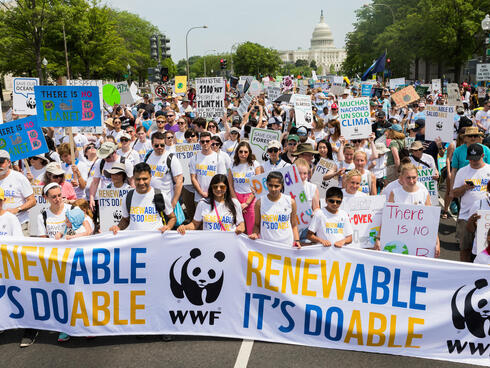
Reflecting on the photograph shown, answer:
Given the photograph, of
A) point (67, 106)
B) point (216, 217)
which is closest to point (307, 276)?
point (216, 217)

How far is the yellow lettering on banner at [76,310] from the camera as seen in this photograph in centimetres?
495

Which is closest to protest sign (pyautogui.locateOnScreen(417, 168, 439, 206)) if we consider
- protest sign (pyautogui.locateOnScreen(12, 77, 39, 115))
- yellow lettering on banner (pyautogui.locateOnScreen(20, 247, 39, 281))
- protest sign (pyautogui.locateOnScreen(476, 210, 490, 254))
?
protest sign (pyautogui.locateOnScreen(476, 210, 490, 254))

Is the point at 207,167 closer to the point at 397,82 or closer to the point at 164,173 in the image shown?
the point at 164,173

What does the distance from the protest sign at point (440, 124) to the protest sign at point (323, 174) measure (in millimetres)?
3309

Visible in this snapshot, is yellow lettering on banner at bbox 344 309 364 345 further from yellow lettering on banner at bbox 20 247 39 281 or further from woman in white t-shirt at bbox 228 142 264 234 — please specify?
yellow lettering on banner at bbox 20 247 39 281

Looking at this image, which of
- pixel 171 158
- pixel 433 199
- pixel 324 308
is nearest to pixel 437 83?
pixel 433 199

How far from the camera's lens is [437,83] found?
24203 mm

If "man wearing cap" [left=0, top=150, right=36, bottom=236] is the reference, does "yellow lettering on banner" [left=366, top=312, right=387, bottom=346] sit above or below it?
below

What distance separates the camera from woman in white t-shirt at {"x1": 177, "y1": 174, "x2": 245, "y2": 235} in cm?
536

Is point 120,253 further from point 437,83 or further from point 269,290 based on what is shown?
point 437,83

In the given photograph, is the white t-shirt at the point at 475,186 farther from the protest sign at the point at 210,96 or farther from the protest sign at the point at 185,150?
the protest sign at the point at 210,96

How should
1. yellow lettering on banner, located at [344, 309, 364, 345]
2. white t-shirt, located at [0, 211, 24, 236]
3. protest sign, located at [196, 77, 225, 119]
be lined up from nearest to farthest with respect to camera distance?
yellow lettering on banner, located at [344, 309, 364, 345] < white t-shirt, located at [0, 211, 24, 236] < protest sign, located at [196, 77, 225, 119]

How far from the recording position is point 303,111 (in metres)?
11.9

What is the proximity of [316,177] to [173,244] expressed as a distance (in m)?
3.01
